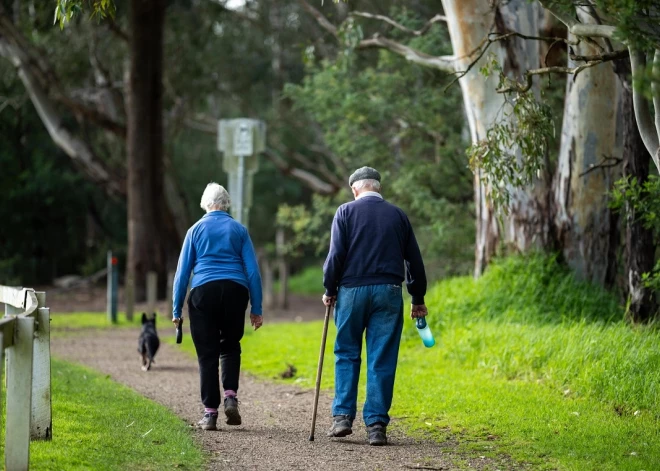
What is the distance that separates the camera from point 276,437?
308 inches

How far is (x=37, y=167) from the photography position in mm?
33781

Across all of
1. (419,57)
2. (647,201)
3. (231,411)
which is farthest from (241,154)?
(231,411)

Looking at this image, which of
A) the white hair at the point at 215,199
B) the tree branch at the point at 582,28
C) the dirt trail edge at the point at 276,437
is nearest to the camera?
the dirt trail edge at the point at 276,437

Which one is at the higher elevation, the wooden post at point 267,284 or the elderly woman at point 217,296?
the elderly woman at point 217,296

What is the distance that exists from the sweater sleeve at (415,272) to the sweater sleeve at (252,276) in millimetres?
1184

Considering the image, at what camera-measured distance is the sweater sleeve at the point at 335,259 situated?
7.64 meters

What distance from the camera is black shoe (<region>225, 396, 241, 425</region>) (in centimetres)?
812

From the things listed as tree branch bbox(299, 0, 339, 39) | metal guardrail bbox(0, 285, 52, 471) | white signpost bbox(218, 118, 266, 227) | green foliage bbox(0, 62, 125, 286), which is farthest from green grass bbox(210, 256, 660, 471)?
green foliage bbox(0, 62, 125, 286)

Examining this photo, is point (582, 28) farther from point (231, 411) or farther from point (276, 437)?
point (231, 411)

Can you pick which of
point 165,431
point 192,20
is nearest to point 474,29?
point 165,431

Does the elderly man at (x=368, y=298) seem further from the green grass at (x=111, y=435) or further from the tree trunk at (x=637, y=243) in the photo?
the tree trunk at (x=637, y=243)

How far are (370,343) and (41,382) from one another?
239 cm

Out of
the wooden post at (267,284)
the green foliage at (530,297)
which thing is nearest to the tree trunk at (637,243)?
the green foliage at (530,297)

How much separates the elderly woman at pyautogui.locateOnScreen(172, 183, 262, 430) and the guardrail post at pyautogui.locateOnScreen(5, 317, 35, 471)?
2325mm
